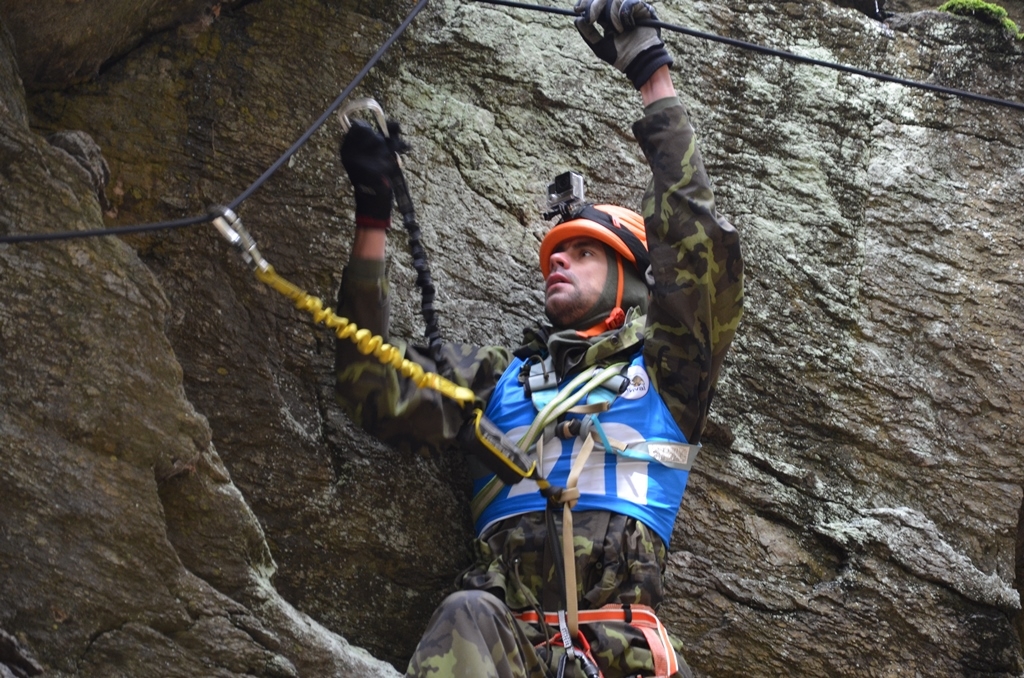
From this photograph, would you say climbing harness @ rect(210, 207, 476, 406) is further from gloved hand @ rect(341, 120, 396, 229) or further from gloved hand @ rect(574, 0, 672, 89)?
gloved hand @ rect(574, 0, 672, 89)

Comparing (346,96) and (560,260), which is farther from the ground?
(346,96)

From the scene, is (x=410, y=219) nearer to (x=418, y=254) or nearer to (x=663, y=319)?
(x=418, y=254)

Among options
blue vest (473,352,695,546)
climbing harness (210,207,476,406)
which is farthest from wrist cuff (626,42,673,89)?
climbing harness (210,207,476,406)

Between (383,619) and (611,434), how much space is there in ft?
4.06

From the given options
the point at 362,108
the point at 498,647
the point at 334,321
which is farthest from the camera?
the point at 362,108

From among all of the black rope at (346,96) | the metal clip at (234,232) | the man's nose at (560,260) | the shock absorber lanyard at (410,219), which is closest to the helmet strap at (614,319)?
the man's nose at (560,260)

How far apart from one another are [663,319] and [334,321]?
1.42 metres

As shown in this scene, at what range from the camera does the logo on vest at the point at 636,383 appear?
4.36 meters

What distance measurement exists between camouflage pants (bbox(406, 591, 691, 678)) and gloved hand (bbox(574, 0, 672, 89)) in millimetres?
2273

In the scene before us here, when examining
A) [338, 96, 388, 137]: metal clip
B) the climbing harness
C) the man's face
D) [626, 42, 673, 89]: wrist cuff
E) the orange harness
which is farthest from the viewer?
the man's face

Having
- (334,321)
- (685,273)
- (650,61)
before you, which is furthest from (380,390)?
(650,61)

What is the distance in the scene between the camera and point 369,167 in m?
4.07

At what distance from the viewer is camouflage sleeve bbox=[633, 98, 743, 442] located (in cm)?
430

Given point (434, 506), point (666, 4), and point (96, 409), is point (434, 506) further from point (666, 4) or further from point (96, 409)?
point (666, 4)
